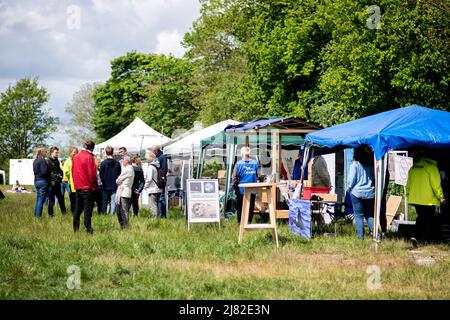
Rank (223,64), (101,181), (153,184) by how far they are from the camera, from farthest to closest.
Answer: (223,64) → (101,181) → (153,184)

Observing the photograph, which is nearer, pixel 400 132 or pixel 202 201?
pixel 400 132

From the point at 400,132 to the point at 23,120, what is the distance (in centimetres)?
5719

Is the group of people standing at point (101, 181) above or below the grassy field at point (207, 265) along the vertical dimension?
above

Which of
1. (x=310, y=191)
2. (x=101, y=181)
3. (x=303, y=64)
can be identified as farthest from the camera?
(x=303, y=64)

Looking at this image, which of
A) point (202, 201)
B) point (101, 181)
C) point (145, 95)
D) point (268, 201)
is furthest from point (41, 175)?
point (145, 95)

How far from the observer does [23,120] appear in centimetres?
6469

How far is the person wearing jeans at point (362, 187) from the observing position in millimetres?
13234

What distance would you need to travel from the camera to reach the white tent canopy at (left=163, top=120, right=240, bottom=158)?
21547mm

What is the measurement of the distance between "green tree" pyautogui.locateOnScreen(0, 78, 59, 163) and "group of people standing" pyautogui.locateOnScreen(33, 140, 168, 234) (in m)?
47.1

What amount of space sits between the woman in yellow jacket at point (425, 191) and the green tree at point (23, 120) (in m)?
55.8

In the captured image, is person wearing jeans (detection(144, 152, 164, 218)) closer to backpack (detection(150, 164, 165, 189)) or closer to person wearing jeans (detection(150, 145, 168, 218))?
backpack (detection(150, 164, 165, 189))

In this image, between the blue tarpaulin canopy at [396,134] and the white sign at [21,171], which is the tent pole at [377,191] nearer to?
the blue tarpaulin canopy at [396,134]

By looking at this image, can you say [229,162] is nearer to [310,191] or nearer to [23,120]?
[310,191]

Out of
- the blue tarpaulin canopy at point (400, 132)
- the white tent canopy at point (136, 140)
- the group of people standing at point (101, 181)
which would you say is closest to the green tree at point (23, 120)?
the white tent canopy at point (136, 140)
